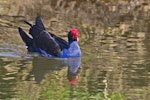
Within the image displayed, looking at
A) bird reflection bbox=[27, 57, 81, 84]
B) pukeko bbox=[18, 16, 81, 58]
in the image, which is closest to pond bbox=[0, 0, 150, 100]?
bird reflection bbox=[27, 57, 81, 84]

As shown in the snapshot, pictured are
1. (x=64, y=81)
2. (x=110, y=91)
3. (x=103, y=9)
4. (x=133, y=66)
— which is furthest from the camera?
(x=103, y=9)

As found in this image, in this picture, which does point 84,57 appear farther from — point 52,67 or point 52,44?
point 52,67

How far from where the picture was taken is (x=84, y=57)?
45.0 ft

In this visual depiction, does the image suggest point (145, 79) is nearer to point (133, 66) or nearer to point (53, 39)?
point (133, 66)

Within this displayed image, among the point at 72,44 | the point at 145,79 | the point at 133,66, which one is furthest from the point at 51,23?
the point at 145,79

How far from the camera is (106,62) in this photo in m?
12.9

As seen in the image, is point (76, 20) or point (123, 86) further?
point (76, 20)

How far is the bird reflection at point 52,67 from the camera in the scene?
11.6 meters

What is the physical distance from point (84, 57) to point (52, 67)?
132 centimetres

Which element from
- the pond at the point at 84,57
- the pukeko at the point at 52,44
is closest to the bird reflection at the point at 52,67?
the pond at the point at 84,57

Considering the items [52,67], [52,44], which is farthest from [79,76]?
[52,44]

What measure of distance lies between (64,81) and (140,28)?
661cm

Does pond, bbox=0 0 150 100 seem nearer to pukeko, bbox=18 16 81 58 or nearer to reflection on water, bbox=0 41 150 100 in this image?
reflection on water, bbox=0 41 150 100

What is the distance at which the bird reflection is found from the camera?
38.0 ft
